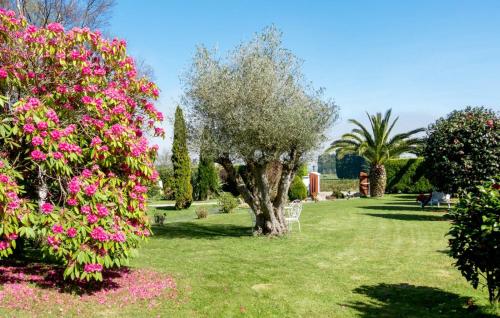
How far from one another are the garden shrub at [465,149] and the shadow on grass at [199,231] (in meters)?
9.44

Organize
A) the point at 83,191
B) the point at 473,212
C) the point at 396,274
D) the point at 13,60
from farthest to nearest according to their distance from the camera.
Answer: the point at 396,274 < the point at 13,60 < the point at 83,191 < the point at 473,212

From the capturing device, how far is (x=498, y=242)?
18.6 ft

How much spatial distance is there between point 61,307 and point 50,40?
4630 millimetres

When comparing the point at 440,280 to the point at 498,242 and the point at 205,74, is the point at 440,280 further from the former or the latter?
the point at 205,74

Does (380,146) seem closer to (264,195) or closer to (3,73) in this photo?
(264,195)

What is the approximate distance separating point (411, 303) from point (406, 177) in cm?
3154

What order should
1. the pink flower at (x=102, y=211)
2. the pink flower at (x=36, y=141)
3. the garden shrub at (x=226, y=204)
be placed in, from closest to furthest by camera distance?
the pink flower at (x=36, y=141) < the pink flower at (x=102, y=211) < the garden shrub at (x=226, y=204)

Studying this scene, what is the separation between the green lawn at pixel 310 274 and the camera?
7109 mm

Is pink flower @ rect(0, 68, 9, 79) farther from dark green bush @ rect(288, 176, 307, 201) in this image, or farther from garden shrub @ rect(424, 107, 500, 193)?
dark green bush @ rect(288, 176, 307, 201)

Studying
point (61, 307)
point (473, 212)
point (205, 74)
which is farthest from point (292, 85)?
point (61, 307)

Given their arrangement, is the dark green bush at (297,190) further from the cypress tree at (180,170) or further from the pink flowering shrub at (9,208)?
the pink flowering shrub at (9,208)

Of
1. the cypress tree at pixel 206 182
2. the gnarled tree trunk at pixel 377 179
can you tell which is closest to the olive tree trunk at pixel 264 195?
the cypress tree at pixel 206 182

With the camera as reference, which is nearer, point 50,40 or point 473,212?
point 473,212

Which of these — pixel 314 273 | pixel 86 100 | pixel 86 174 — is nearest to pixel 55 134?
pixel 86 174
